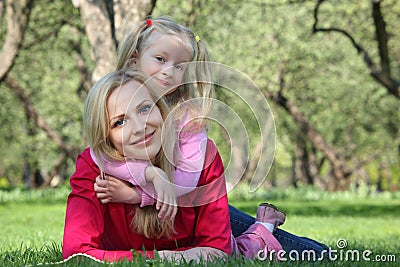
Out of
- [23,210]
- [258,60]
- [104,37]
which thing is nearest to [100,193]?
[104,37]

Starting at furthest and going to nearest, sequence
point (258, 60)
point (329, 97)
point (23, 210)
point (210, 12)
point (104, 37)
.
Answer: point (329, 97)
point (258, 60)
point (210, 12)
point (23, 210)
point (104, 37)

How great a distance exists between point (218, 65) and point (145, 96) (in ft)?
1.54

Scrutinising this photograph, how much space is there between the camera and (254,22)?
22.9m

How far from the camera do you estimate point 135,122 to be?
3.50m

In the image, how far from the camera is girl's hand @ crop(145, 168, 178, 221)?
3477 millimetres

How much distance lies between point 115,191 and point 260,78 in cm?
1853

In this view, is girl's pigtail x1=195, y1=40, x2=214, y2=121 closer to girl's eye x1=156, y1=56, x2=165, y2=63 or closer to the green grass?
girl's eye x1=156, y1=56, x2=165, y2=63

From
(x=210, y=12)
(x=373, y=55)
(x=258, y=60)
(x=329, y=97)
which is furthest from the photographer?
(x=329, y=97)

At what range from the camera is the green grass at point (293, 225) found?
438cm

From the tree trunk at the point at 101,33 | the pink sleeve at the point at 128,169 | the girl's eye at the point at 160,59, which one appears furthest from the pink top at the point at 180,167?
the tree trunk at the point at 101,33

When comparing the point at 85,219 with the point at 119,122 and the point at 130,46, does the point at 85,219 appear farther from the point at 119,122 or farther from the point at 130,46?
the point at 130,46

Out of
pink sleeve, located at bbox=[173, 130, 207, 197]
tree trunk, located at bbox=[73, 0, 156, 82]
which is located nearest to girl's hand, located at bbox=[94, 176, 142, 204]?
pink sleeve, located at bbox=[173, 130, 207, 197]

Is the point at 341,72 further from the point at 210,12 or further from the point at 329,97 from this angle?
the point at 210,12

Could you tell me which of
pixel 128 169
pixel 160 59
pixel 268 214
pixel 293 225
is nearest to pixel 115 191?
pixel 128 169
